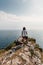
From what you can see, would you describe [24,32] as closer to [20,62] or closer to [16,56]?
[16,56]

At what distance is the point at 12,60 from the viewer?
707 inches

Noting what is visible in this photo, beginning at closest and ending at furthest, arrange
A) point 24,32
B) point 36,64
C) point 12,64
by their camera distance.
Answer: point 12,64 < point 36,64 < point 24,32

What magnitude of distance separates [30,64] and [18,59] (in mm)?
2099

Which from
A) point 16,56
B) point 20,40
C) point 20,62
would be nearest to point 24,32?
point 20,40

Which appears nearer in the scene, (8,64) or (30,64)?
(8,64)

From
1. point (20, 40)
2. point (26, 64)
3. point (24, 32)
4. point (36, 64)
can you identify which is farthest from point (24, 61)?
point (20, 40)

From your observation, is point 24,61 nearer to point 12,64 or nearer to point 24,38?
point 12,64

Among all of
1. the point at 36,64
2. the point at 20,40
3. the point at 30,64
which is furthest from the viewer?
the point at 20,40

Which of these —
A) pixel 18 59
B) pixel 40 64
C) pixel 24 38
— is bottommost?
pixel 40 64

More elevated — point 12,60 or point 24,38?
point 24,38

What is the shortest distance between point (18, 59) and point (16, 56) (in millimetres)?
1212

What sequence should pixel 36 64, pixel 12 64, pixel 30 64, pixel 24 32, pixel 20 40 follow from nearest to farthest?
pixel 12 64
pixel 30 64
pixel 36 64
pixel 24 32
pixel 20 40

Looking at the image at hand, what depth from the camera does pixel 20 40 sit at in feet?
108

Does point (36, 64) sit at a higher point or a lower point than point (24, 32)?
lower
